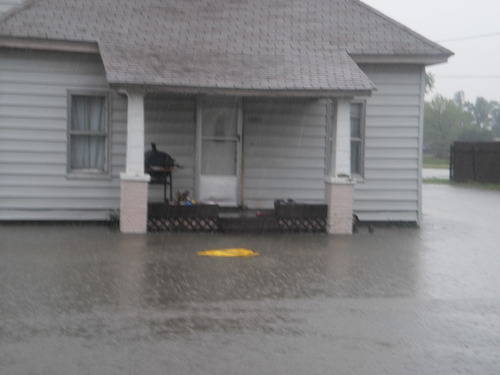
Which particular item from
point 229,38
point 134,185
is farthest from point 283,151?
point 134,185

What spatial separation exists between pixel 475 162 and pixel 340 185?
25280mm

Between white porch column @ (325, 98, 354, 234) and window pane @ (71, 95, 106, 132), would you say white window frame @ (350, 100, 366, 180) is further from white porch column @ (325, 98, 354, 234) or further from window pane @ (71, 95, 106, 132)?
window pane @ (71, 95, 106, 132)

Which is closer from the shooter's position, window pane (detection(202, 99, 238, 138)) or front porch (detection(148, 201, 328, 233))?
front porch (detection(148, 201, 328, 233))

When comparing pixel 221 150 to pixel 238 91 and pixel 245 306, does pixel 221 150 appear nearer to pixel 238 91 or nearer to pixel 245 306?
pixel 238 91

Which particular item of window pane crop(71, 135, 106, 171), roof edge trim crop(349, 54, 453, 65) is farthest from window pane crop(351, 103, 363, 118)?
window pane crop(71, 135, 106, 171)

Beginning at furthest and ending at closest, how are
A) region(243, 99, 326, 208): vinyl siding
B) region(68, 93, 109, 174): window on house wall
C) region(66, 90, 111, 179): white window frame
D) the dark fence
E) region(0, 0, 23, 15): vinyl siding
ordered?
the dark fence < region(0, 0, 23, 15): vinyl siding < region(243, 99, 326, 208): vinyl siding < region(68, 93, 109, 174): window on house wall < region(66, 90, 111, 179): white window frame

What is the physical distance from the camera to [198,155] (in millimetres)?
16500

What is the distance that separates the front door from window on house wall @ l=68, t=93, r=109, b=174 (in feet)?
6.68

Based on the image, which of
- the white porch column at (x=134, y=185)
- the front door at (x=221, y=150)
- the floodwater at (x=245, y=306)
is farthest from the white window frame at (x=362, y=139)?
the white porch column at (x=134, y=185)

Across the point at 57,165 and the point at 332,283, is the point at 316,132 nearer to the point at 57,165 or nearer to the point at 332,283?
the point at 57,165

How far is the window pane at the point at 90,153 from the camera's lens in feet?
53.6

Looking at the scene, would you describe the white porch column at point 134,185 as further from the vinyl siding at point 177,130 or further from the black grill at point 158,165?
the vinyl siding at point 177,130

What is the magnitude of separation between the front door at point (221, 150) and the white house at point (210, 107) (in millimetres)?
27

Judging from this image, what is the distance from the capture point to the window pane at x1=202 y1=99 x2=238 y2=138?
16.7 metres
